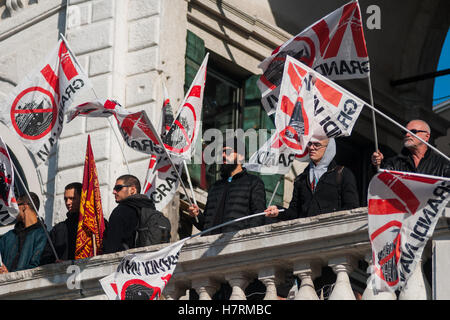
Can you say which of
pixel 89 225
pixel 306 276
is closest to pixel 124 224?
pixel 89 225

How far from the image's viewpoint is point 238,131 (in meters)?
20.9

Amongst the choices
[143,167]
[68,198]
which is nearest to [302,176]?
[68,198]

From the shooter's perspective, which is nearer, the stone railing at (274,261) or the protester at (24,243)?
the stone railing at (274,261)

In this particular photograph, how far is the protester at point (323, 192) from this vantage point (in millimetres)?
14551

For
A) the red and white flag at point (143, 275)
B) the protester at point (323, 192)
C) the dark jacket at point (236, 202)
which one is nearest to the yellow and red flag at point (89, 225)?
the dark jacket at point (236, 202)

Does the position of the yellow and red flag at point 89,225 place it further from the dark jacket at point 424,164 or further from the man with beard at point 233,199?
the dark jacket at point 424,164

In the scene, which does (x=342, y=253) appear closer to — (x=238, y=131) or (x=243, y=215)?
(x=243, y=215)

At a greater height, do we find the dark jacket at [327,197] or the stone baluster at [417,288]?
the dark jacket at [327,197]

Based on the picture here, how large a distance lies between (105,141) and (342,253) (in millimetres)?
6599

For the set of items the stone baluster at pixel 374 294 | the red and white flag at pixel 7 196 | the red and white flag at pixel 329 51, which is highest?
the red and white flag at pixel 329 51

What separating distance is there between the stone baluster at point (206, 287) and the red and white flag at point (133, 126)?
252 cm

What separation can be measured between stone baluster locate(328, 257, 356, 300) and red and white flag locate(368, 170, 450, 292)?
0.95 ft

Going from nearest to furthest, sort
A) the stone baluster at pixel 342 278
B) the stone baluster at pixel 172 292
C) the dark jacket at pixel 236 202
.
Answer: the stone baluster at pixel 342 278 < the stone baluster at pixel 172 292 < the dark jacket at pixel 236 202

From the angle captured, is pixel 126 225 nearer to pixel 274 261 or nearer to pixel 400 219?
pixel 274 261
